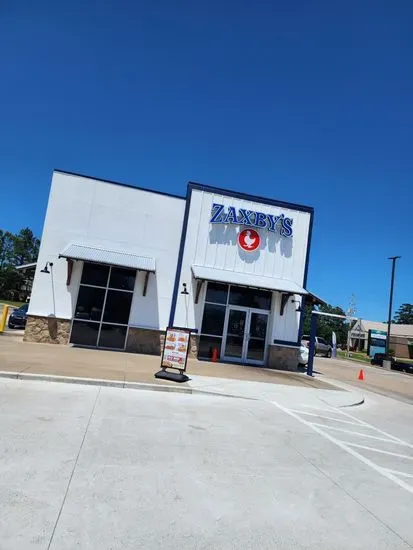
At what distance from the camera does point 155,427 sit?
7008 millimetres

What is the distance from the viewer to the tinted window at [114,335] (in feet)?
58.3

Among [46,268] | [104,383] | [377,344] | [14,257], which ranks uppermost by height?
[14,257]

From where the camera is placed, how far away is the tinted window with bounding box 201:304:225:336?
61.7ft

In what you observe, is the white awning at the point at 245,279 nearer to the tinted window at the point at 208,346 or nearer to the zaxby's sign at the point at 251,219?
the zaxby's sign at the point at 251,219

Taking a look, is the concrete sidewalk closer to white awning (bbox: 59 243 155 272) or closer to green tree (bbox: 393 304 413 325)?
white awning (bbox: 59 243 155 272)

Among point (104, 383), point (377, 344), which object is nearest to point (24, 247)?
point (377, 344)

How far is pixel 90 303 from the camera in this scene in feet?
58.1

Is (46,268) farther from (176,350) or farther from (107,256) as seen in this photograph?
(176,350)

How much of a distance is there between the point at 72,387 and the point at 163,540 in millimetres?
6550

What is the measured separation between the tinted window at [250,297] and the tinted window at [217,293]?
0.29 metres

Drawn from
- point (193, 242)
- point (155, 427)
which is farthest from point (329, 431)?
point (193, 242)

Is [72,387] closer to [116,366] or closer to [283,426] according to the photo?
[116,366]

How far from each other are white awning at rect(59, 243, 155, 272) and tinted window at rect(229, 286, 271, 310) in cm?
402

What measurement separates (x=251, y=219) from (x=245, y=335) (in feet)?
17.3
